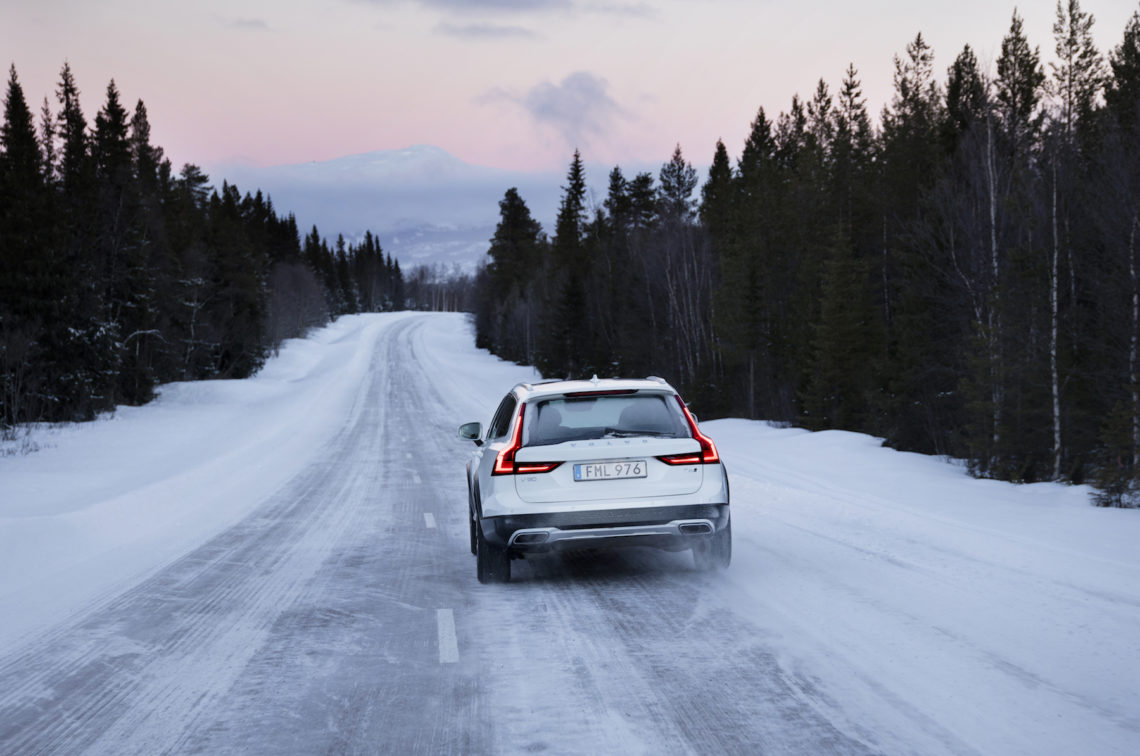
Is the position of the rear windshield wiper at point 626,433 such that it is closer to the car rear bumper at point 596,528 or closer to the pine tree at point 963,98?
the car rear bumper at point 596,528

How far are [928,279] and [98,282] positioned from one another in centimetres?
2995

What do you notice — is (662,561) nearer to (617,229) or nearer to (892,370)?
(892,370)

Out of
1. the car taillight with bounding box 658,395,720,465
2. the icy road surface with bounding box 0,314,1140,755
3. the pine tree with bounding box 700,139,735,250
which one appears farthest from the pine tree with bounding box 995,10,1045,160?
the pine tree with bounding box 700,139,735,250

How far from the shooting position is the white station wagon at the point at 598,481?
7.58 meters

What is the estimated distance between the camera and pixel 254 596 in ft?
25.9

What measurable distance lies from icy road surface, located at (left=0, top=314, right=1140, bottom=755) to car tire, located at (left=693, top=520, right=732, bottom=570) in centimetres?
15

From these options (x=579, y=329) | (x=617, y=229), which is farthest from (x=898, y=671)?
(x=617, y=229)

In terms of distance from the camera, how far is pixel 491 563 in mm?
8078

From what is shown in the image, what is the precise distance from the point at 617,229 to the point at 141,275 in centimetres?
4355

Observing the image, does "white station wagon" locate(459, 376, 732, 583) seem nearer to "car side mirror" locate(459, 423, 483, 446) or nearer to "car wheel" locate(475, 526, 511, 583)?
"car wheel" locate(475, 526, 511, 583)

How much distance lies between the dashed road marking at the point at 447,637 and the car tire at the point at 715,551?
2388 millimetres

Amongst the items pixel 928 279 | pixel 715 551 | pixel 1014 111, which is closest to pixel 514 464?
pixel 715 551

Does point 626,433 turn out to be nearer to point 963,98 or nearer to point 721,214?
point 963,98

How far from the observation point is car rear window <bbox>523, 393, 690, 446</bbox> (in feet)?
25.8
